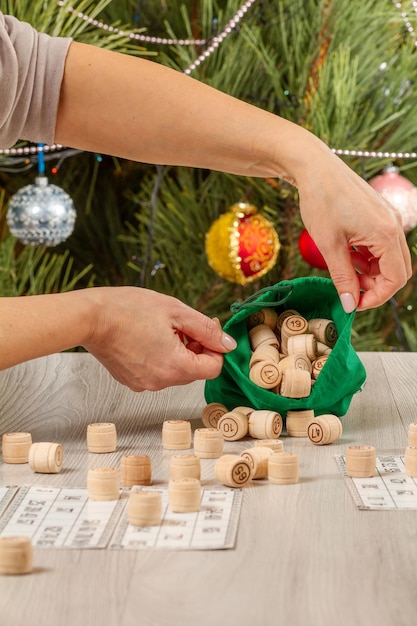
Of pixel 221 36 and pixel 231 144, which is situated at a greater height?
pixel 221 36

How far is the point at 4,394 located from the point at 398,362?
0.64 m

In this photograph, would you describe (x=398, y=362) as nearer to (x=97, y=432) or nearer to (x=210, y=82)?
(x=97, y=432)

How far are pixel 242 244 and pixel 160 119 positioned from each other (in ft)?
2.80

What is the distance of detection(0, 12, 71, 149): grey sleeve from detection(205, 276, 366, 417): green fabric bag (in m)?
0.39

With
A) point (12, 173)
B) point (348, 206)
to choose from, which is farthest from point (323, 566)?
point (12, 173)

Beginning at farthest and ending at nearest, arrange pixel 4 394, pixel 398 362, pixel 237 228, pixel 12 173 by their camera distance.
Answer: pixel 12 173 < pixel 237 228 < pixel 398 362 < pixel 4 394

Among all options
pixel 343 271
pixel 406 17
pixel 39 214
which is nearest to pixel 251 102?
pixel 406 17

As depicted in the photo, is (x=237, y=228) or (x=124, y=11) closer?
(x=237, y=228)

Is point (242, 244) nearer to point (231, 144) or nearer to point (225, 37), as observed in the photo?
point (225, 37)

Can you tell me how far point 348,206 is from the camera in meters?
1.14

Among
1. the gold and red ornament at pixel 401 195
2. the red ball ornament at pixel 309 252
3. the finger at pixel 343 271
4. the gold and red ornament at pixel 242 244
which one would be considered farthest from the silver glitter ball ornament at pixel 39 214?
the finger at pixel 343 271

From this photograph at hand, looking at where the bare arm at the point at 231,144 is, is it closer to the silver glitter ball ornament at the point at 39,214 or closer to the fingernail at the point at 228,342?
the fingernail at the point at 228,342

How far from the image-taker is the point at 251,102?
7.66 feet

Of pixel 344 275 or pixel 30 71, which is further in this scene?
pixel 30 71
